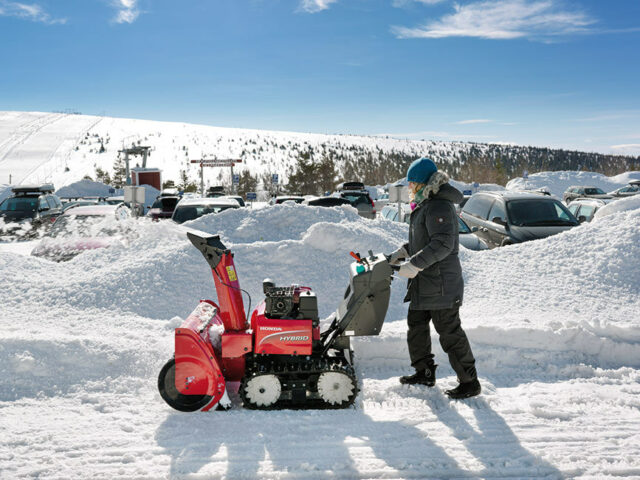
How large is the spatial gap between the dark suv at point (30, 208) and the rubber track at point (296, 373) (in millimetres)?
13180

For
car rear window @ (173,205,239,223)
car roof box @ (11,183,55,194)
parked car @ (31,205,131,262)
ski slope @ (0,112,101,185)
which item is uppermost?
ski slope @ (0,112,101,185)

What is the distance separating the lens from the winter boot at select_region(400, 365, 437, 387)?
3969 mm

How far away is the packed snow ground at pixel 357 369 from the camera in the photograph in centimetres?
291

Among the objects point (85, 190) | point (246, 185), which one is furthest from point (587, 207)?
point (85, 190)

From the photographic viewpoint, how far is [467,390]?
3.74 m

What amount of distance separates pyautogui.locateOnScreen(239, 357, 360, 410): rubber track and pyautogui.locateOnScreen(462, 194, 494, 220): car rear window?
7888 millimetres

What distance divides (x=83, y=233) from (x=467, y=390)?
26.3 feet

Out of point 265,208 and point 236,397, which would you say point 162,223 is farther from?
point 236,397

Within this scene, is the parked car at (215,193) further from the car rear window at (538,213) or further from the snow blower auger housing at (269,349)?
the snow blower auger housing at (269,349)

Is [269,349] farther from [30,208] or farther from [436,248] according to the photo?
[30,208]

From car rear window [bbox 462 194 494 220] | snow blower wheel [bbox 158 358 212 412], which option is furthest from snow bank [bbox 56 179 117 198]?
snow blower wheel [bbox 158 358 212 412]

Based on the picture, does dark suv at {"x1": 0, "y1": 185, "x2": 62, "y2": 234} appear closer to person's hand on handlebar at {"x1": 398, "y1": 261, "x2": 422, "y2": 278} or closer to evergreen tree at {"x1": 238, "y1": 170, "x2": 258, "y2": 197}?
person's hand on handlebar at {"x1": 398, "y1": 261, "x2": 422, "y2": 278}

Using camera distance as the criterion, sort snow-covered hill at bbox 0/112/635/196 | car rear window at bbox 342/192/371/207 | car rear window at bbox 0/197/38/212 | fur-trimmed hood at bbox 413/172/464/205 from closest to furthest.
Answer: fur-trimmed hood at bbox 413/172/464/205 → car rear window at bbox 0/197/38/212 → car rear window at bbox 342/192/371/207 → snow-covered hill at bbox 0/112/635/196

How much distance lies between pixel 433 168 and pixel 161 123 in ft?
399
